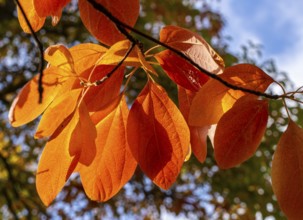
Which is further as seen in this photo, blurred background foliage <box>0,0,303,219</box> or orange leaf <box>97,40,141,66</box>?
blurred background foliage <box>0,0,303,219</box>

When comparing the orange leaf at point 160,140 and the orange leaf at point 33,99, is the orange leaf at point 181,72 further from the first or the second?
the orange leaf at point 33,99

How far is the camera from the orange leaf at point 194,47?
69cm

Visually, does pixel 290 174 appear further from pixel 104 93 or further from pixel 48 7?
pixel 48 7

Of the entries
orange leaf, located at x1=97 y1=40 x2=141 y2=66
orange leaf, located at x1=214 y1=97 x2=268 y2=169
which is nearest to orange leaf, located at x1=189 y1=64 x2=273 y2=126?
orange leaf, located at x1=214 y1=97 x2=268 y2=169

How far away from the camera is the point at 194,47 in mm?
701

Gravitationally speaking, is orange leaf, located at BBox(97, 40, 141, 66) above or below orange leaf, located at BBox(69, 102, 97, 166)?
above

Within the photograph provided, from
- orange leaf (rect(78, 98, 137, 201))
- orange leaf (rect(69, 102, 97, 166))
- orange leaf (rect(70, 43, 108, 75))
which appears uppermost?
orange leaf (rect(70, 43, 108, 75))

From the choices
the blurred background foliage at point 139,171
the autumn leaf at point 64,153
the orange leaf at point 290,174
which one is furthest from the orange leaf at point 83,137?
the blurred background foliage at point 139,171

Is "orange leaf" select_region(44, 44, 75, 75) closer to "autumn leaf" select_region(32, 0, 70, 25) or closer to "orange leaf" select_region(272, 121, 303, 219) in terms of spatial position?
"autumn leaf" select_region(32, 0, 70, 25)

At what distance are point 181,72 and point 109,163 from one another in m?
0.19

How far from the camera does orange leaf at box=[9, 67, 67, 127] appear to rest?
63cm

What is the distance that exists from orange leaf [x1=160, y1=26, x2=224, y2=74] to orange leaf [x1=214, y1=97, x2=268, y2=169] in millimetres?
69

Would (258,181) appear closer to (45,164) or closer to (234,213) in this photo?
(234,213)

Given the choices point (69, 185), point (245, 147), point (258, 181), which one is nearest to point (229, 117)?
point (245, 147)
